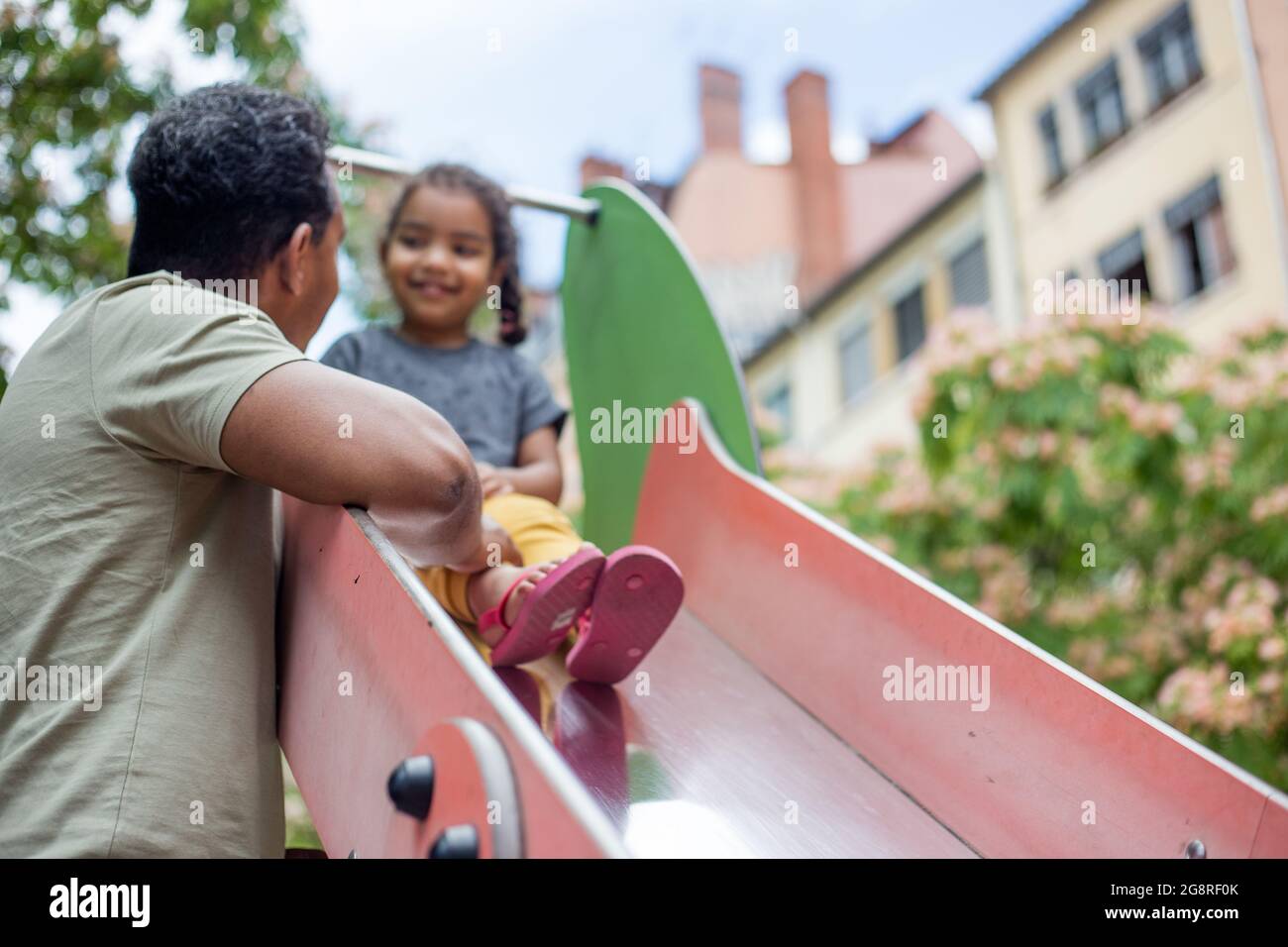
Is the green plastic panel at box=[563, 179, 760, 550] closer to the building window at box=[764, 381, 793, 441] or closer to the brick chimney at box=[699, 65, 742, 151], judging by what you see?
the building window at box=[764, 381, 793, 441]

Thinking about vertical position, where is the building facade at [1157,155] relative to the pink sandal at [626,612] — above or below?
above

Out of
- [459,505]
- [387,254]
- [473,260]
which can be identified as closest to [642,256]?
[473,260]

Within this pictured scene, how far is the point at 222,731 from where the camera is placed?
54.6 inches

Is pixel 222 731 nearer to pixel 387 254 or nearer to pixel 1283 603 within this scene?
pixel 387 254

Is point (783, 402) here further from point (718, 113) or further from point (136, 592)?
point (136, 592)

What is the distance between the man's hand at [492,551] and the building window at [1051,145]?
11299 millimetres

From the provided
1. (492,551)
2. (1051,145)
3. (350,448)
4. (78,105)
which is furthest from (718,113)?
(350,448)

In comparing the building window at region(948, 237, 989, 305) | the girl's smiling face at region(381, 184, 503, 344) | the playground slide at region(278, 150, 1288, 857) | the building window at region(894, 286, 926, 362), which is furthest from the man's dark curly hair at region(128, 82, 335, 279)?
the building window at region(894, 286, 926, 362)

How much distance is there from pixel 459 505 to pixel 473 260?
141 cm

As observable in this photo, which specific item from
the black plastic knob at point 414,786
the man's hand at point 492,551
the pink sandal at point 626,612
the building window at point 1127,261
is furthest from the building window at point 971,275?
the black plastic knob at point 414,786

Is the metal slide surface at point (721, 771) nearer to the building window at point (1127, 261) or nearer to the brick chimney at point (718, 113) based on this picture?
the building window at point (1127, 261)

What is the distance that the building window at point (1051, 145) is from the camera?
489 inches

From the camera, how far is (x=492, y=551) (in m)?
2.16

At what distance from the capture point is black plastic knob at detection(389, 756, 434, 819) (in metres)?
1.15
